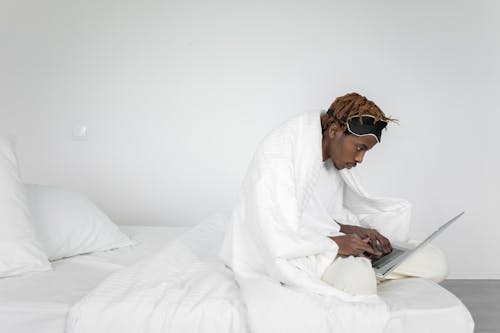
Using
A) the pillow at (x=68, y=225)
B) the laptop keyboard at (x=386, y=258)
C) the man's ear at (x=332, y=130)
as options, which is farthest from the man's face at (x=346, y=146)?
the pillow at (x=68, y=225)

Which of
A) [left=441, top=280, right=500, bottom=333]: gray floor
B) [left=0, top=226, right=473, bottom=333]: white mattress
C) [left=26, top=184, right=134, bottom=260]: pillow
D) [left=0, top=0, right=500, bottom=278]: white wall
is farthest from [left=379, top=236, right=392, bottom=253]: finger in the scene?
[left=0, top=0, right=500, bottom=278]: white wall

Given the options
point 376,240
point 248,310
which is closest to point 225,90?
point 376,240

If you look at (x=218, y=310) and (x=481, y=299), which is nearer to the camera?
(x=218, y=310)

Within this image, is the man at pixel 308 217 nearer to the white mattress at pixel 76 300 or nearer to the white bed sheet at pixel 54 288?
the white mattress at pixel 76 300

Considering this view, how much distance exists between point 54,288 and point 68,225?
54 cm

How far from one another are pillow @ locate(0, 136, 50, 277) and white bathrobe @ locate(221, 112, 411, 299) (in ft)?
2.10

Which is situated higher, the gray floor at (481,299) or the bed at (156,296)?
the bed at (156,296)

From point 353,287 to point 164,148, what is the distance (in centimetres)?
195

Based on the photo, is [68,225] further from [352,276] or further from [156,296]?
[352,276]

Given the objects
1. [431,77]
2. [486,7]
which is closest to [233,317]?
[431,77]

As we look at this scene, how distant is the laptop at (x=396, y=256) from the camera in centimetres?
165

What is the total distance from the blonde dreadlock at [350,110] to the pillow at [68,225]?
3.40 ft

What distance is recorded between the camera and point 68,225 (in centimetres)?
216

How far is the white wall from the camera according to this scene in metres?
3.15
